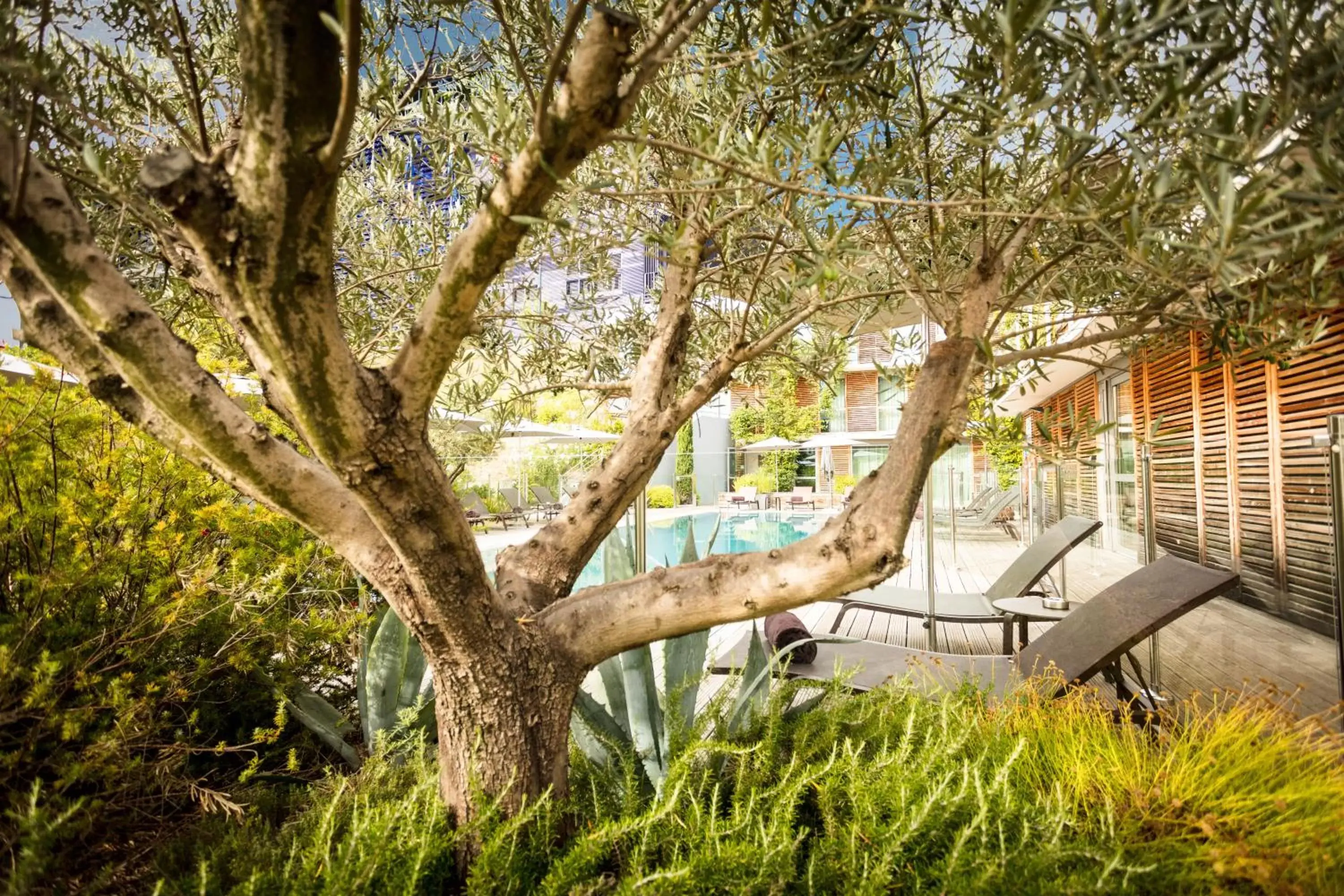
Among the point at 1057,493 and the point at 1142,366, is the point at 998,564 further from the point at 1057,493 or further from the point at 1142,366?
the point at 1142,366

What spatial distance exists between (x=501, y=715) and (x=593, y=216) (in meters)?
2.33

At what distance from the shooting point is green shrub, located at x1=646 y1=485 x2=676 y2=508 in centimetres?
1980

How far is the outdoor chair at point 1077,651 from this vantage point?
315 centimetres

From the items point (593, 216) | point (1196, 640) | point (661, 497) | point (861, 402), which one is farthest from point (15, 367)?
point (861, 402)

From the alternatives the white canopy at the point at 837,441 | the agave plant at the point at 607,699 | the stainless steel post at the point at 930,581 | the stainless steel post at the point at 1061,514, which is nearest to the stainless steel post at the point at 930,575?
the stainless steel post at the point at 930,581

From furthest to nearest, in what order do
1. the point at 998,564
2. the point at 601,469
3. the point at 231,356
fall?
the point at 998,564 → the point at 231,356 → the point at 601,469

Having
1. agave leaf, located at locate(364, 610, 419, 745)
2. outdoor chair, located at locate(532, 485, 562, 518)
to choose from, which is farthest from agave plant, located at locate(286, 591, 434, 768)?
outdoor chair, located at locate(532, 485, 562, 518)

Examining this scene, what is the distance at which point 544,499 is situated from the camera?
32.2 ft

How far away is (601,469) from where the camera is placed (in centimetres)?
225

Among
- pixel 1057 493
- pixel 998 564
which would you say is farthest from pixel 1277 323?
pixel 998 564

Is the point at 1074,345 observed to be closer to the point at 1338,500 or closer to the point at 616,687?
the point at 1338,500

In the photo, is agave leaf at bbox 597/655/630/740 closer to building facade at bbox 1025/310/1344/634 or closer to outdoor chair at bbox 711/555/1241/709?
outdoor chair at bbox 711/555/1241/709

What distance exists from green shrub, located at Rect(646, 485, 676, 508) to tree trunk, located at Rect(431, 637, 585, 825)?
57.6 feet

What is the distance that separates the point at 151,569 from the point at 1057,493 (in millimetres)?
10544
